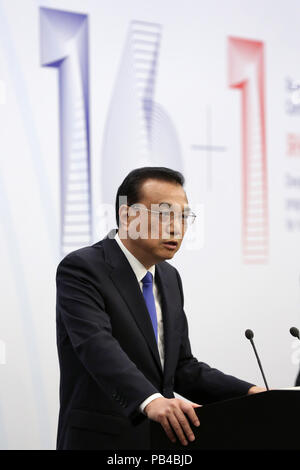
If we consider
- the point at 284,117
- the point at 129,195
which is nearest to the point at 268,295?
the point at 284,117

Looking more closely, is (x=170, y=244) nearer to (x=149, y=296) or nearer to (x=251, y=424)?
(x=149, y=296)

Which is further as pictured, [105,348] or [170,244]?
[170,244]

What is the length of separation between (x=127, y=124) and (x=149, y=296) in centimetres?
193

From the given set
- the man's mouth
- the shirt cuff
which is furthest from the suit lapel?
the shirt cuff

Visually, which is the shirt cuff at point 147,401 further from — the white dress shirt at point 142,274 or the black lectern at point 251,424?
the white dress shirt at point 142,274

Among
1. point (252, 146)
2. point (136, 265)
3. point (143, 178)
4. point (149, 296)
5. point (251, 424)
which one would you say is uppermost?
point (252, 146)

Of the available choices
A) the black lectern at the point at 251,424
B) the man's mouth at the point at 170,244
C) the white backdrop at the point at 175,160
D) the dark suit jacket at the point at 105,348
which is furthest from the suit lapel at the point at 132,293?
the white backdrop at the point at 175,160

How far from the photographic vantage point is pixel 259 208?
437 cm

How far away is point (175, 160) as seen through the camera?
13.4ft

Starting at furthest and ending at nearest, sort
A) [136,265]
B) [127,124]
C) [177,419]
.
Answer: [127,124], [136,265], [177,419]

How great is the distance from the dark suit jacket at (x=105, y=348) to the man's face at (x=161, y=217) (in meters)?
0.13

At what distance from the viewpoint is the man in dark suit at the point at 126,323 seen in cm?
194

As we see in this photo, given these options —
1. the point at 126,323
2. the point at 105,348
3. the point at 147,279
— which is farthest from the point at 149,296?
the point at 105,348

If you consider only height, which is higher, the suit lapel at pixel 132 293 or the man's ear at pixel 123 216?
the man's ear at pixel 123 216
